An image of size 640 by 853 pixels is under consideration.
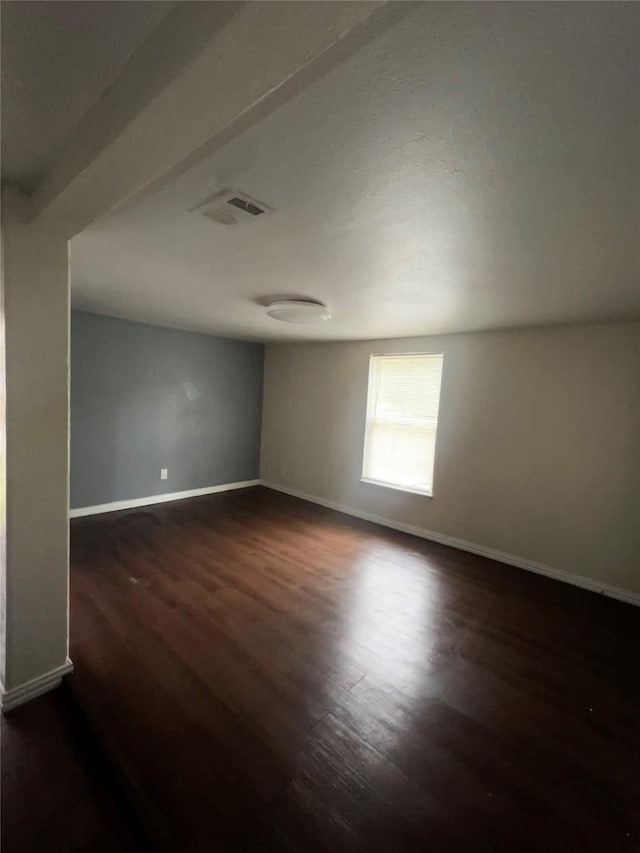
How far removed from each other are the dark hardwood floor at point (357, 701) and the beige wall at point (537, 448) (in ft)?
1.37

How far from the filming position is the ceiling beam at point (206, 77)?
1.90 ft

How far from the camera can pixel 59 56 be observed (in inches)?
33.4

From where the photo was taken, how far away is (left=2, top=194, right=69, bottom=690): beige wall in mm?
1479

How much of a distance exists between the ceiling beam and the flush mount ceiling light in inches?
60.6

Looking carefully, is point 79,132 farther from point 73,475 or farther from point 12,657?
point 73,475

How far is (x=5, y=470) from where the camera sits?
4.93 feet

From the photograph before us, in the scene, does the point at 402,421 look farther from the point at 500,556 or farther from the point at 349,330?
the point at 500,556

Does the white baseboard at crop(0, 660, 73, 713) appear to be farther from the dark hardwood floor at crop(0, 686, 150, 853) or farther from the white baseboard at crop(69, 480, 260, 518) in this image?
the white baseboard at crop(69, 480, 260, 518)

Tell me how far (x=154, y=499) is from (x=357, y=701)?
3.54 m

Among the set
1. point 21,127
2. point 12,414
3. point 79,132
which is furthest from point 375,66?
point 12,414

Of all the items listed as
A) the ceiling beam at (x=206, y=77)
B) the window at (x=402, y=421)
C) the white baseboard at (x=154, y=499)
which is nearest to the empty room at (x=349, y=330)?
the ceiling beam at (x=206, y=77)

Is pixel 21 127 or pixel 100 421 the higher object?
pixel 21 127

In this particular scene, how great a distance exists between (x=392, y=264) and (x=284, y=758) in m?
2.28

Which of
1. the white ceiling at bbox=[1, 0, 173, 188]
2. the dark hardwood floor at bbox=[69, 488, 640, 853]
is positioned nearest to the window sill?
the dark hardwood floor at bbox=[69, 488, 640, 853]
